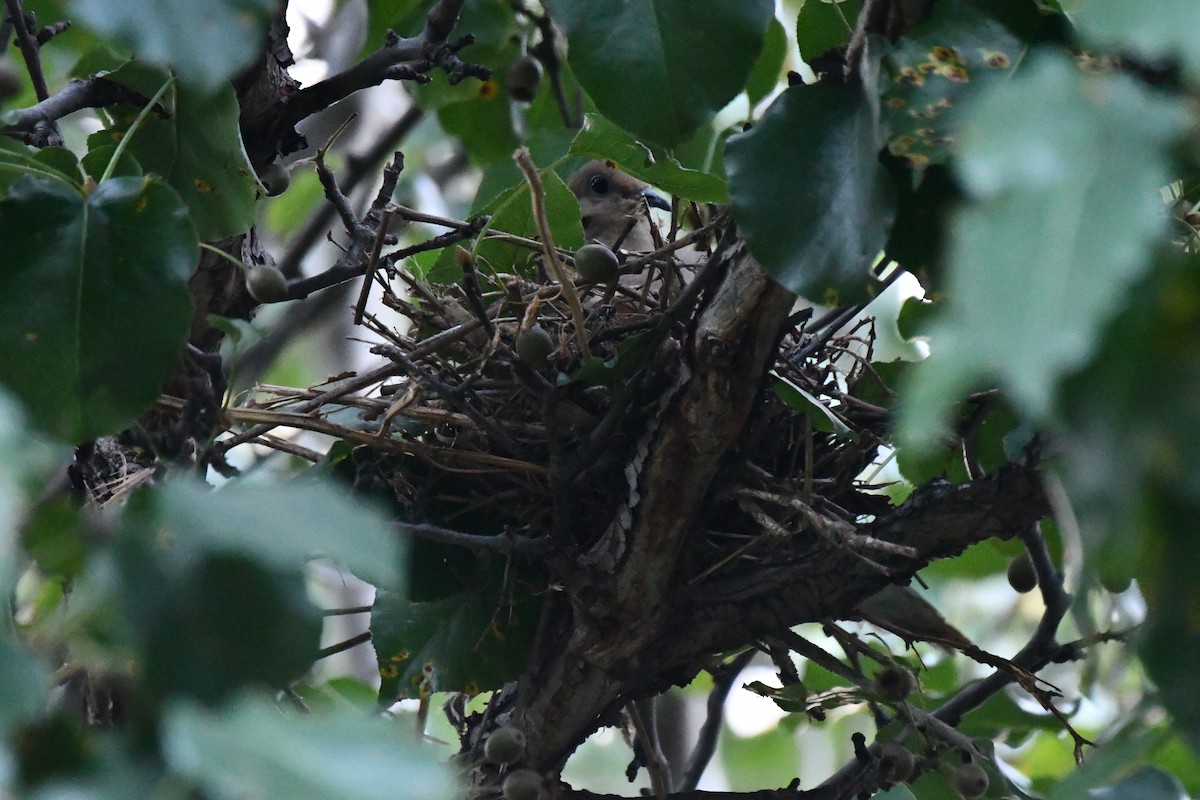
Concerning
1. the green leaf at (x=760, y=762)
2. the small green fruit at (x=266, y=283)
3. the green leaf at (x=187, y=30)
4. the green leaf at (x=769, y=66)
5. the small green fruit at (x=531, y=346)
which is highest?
the green leaf at (x=187, y=30)

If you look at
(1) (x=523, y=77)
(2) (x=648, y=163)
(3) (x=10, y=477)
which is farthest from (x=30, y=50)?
(3) (x=10, y=477)

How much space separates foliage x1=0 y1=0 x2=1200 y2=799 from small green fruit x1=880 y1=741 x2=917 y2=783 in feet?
0.08

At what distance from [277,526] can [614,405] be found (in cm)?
64

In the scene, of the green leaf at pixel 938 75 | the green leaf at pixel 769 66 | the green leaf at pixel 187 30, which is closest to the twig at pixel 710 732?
the green leaf at pixel 769 66

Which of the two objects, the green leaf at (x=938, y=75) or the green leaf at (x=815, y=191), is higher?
the green leaf at (x=938, y=75)

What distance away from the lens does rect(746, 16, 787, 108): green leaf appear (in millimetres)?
1705

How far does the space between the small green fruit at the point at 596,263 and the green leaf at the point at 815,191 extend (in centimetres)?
28

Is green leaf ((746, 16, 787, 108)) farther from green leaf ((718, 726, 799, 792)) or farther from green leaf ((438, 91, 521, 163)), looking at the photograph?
green leaf ((718, 726, 799, 792))

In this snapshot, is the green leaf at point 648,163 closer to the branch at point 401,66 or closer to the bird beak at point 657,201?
the branch at point 401,66

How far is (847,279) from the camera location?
2.93 feet

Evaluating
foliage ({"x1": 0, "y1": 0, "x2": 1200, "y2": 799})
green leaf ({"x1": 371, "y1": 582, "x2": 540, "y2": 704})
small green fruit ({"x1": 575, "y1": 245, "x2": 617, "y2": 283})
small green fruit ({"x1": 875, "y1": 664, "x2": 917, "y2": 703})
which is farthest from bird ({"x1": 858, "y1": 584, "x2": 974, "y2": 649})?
small green fruit ({"x1": 575, "y1": 245, "x2": 617, "y2": 283})

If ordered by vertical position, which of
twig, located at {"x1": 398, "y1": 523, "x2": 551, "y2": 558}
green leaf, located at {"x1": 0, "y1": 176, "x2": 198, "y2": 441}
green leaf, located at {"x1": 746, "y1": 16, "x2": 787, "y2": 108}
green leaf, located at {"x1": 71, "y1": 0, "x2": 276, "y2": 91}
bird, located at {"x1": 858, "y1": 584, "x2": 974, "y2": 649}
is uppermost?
green leaf, located at {"x1": 71, "y1": 0, "x2": 276, "y2": 91}

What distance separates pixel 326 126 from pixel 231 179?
2056 mm

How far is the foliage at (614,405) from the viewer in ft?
1.52
